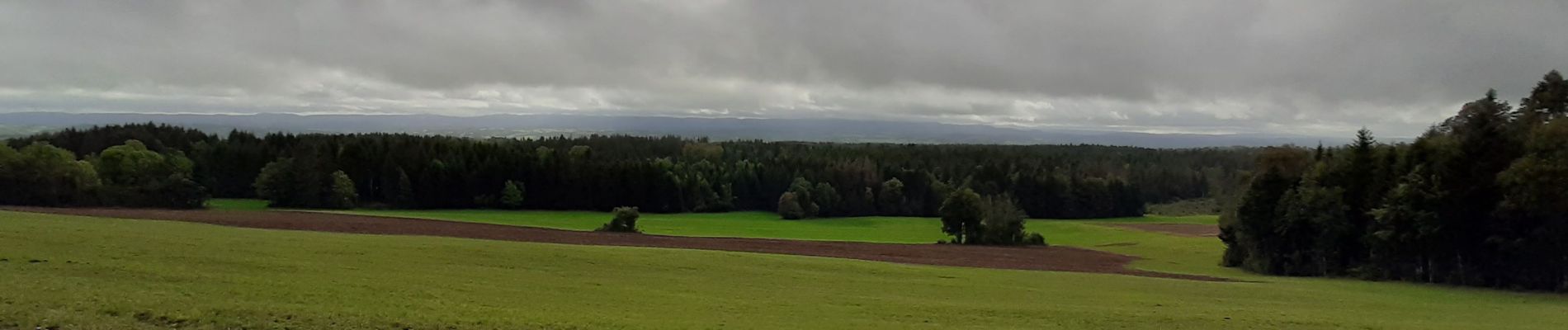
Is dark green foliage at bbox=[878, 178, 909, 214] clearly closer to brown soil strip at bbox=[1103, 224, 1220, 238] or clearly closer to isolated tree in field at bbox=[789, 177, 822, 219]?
isolated tree in field at bbox=[789, 177, 822, 219]

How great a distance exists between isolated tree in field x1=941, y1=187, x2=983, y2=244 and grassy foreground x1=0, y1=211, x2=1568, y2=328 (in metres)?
31.2

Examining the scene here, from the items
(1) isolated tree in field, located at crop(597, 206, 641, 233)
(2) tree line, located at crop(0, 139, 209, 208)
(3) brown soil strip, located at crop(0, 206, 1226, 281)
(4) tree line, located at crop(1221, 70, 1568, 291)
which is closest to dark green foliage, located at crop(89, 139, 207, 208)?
(2) tree line, located at crop(0, 139, 209, 208)

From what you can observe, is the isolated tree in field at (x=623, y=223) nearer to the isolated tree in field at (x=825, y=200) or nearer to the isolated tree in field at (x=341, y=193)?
the isolated tree in field at (x=341, y=193)

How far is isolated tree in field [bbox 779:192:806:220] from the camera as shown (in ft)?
378

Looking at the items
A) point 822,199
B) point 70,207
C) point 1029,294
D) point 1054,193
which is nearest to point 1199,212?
point 1054,193

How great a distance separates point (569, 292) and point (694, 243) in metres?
33.4

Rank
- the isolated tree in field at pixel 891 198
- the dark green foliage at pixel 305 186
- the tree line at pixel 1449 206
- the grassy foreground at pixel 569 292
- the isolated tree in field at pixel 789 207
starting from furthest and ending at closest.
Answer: the isolated tree in field at pixel 891 198, the isolated tree in field at pixel 789 207, the dark green foliage at pixel 305 186, the tree line at pixel 1449 206, the grassy foreground at pixel 569 292

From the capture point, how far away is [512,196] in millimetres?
105688

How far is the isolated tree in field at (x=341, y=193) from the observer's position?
93.4m

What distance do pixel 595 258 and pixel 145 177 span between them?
63.8 meters

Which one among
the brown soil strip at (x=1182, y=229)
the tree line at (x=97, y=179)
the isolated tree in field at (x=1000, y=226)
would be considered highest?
the tree line at (x=97, y=179)

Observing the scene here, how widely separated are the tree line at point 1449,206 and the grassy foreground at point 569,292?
4.11 meters

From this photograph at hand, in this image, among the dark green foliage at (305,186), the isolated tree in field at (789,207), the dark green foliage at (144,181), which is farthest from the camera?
the isolated tree in field at (789,207)

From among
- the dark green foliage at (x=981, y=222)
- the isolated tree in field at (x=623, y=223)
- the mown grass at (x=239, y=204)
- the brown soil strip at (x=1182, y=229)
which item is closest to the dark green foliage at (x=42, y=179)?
the mown grass at (x=239, y=204)
